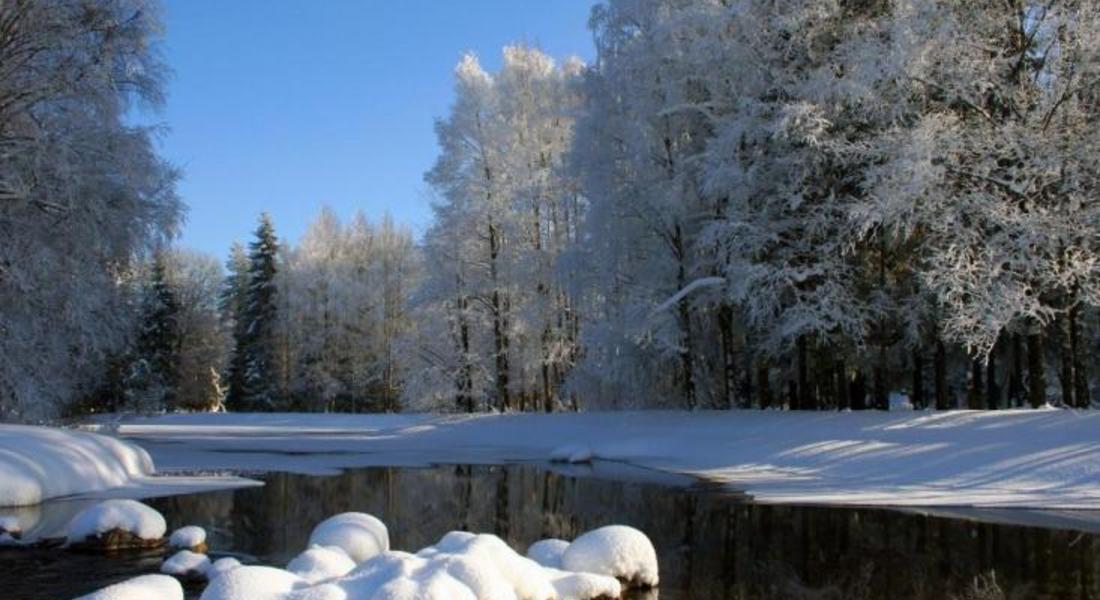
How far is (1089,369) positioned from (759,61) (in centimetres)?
1755

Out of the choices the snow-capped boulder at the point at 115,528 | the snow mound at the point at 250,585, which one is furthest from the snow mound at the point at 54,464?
the snow mound at the point at 250,585

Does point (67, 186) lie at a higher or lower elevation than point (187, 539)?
higher

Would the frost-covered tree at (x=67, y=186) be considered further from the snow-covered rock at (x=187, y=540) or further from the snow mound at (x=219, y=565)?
the snow mound at (x=219, y=565)

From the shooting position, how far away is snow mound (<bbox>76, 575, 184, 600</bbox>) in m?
6.68

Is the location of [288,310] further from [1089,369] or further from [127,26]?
[1089,369]

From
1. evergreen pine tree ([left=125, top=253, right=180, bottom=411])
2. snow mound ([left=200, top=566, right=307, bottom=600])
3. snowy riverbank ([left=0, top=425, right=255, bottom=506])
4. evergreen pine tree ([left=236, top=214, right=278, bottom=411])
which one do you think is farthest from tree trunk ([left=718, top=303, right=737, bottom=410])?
evergreen pine tree ([left=236, top=214, right=278, bottom=411])

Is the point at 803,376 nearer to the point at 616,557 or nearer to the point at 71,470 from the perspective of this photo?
the point at 616,557

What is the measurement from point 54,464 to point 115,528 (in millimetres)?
5171

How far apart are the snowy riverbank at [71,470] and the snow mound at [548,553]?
28.5 feet

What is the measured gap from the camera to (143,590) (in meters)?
6.81

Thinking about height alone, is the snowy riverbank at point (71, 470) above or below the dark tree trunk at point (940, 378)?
below

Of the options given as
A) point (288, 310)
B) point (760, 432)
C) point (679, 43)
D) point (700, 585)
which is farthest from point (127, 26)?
point (288, 310)

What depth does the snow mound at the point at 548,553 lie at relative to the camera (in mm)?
9500

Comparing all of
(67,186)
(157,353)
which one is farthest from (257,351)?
(67,186)
